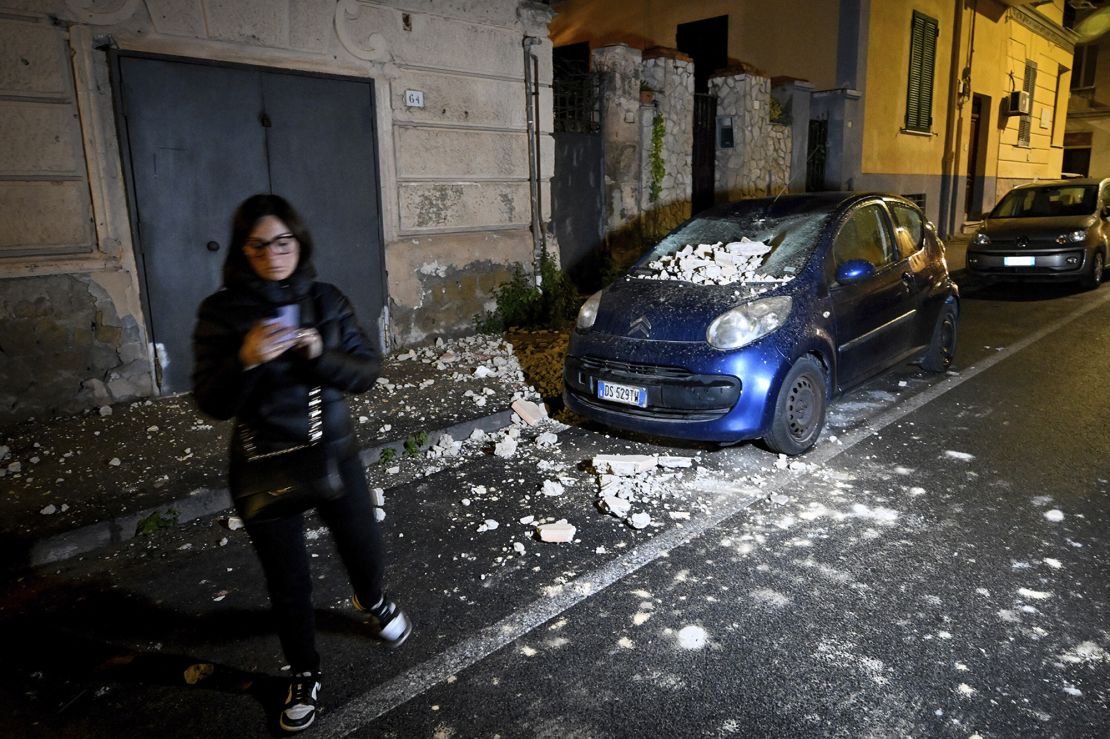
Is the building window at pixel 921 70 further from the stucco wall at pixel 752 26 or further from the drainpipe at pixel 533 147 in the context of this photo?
the drainpipe at pixel 533 147

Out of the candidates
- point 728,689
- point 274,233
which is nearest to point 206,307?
point 274,233

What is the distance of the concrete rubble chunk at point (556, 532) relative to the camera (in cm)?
390

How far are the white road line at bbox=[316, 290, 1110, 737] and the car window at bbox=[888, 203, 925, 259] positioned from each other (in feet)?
6.16

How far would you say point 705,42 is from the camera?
1717 cm

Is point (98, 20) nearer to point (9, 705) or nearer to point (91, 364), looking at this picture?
point (91, 364)

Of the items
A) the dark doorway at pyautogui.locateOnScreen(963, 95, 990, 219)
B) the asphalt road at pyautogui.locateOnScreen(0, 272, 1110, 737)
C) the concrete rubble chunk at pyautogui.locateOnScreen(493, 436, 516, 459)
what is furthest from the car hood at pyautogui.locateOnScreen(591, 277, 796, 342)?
the dark doorway at pyautogui.locateOnScreen(963, 95, 990, 219)

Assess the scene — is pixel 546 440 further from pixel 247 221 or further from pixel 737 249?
pixel 247 221

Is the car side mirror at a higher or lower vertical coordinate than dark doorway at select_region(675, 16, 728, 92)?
lower

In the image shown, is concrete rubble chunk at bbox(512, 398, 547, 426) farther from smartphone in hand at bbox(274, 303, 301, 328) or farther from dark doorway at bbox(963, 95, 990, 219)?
dark doorway at bbox(963, 95, 990, 219)

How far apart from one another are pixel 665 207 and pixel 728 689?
9566 mm

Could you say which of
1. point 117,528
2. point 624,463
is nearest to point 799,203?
point 624,463

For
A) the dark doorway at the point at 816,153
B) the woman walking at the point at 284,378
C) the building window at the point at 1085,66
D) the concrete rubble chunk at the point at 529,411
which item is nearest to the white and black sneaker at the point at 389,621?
the woman walking at the point at 284,378

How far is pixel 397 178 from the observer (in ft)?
25.0

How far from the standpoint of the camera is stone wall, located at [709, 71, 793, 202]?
1242cm
